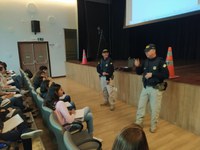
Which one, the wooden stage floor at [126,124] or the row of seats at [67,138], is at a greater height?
the row of seats at [67,138]

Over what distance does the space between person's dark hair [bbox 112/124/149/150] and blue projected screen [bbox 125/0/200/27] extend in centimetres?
334

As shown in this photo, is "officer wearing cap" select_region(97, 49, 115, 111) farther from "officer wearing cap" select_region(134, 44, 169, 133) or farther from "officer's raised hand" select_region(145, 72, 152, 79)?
"officer's raised hand" select_region(145, 72, 152, 79)

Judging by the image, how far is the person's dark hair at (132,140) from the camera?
2.52 ft

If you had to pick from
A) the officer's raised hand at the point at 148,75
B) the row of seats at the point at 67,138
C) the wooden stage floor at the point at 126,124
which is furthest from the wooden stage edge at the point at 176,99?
the row of seats at the point at 67,138

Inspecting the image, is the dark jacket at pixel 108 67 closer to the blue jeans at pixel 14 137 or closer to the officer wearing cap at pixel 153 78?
the officer wearing cap at pixel 153 78

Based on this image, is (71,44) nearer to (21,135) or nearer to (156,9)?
(156,9)

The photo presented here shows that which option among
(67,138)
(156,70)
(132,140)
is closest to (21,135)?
(67,138)

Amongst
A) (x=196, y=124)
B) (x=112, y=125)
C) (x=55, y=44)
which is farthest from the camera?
(x=55, y=44)

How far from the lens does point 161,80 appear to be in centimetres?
230

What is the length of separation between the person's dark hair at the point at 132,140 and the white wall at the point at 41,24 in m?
7.12

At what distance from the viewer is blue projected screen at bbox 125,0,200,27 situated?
3352mm

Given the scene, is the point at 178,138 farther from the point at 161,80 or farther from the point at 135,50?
the point at 135,50

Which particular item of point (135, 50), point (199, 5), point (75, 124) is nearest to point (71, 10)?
point (135, 50)

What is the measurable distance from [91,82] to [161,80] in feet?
10.8
